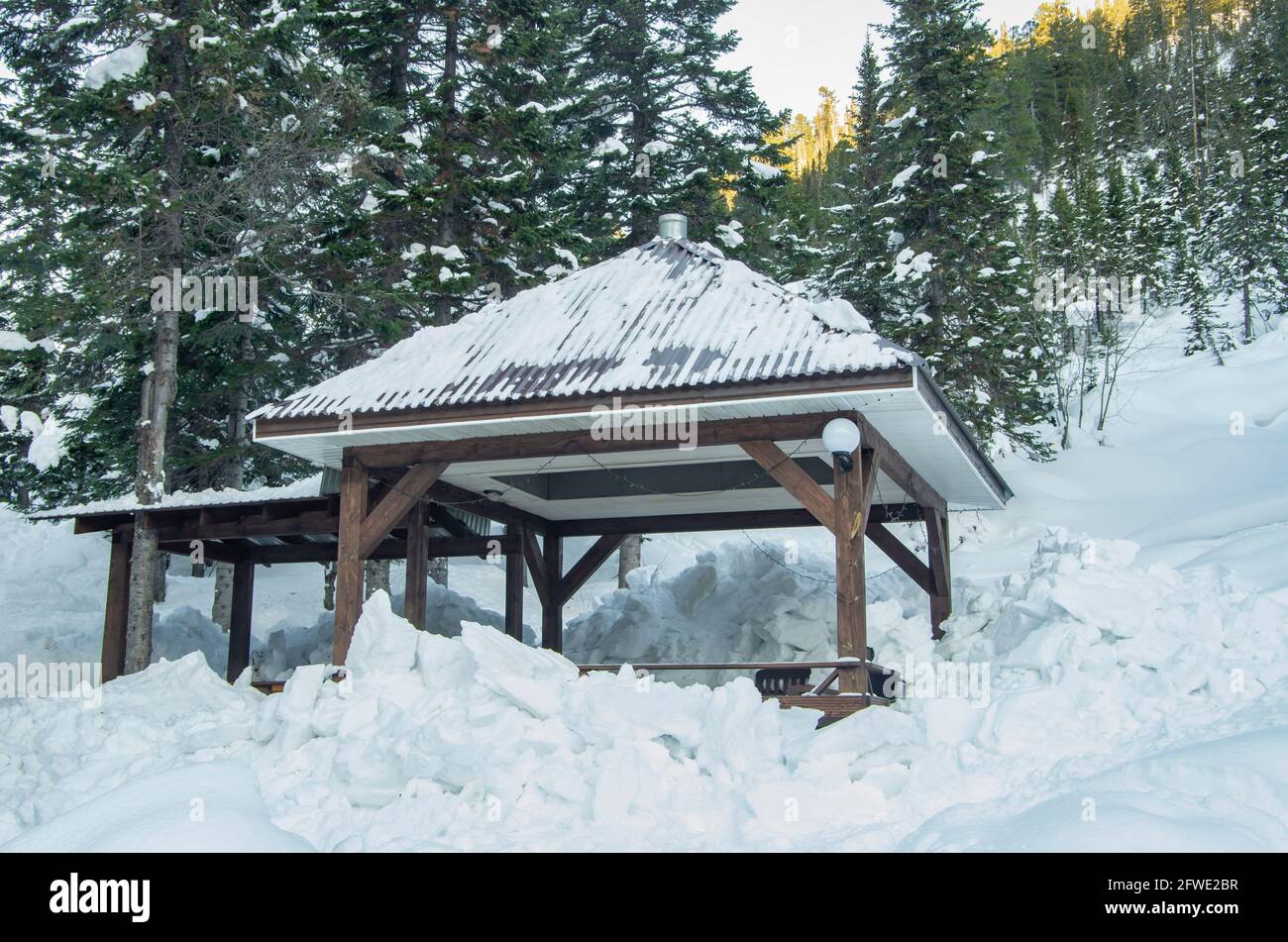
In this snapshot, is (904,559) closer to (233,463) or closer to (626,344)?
(626,344)

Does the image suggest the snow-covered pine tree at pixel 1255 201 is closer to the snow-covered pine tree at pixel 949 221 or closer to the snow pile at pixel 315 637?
the snow-covered pine tree at pixel 949 221

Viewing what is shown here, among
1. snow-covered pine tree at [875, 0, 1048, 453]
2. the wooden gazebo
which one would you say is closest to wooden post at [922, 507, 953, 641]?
the wooden gazebo

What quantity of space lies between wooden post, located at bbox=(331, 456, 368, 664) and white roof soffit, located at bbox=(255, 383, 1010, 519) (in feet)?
1.13

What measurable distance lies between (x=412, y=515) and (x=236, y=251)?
6.32 metres

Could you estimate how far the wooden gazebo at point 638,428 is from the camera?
8.84 m

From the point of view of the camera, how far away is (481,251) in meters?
18.6

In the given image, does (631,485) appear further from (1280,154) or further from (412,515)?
(1280,154)

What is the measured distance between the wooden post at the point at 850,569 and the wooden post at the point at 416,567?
5.09 m

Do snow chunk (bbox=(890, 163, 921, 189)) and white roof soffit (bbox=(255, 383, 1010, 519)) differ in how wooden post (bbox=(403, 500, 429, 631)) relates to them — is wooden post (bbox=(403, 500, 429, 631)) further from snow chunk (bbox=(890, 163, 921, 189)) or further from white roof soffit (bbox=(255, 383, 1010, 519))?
snow chunk (bbox=(890, 163, 921, 189))

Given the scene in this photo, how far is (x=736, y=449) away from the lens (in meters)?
11.4

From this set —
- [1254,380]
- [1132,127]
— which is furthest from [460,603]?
[1132,127]

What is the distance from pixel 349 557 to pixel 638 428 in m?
3.08

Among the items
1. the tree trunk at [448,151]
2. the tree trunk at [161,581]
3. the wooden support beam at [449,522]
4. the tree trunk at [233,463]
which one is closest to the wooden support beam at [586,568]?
the wooden support beam at [449,522]

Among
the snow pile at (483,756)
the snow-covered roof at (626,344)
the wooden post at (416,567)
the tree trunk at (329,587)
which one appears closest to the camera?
the snow pile at (483,756)
